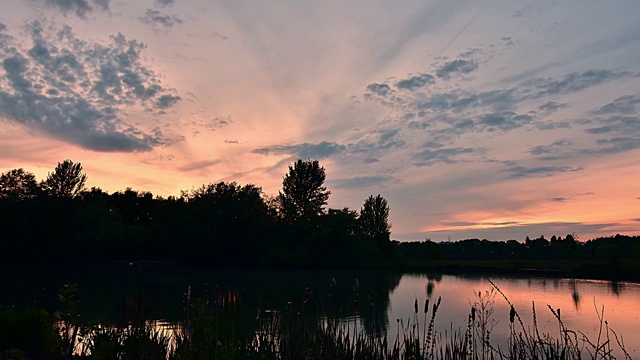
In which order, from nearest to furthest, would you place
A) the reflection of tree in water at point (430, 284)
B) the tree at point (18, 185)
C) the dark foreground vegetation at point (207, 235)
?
1. the reflection of tree in water at point (430, 284)
2. the dark foreground vegetation at point (207, 235)
3. the tree at point (18, 185)

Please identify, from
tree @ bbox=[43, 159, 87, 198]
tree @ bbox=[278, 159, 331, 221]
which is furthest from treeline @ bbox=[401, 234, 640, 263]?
tree @ bbox=[43, 159, 87, 198]

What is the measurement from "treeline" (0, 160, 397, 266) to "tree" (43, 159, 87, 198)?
132mm

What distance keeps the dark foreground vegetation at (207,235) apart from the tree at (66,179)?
0.13 meters

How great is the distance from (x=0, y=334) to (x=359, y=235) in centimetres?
6442

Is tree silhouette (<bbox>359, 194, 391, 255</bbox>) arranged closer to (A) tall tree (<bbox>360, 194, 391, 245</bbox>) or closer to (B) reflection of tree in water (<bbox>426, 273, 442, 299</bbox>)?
(A) tall tree (<bbox>360, 194, 391, 245</bbox>)

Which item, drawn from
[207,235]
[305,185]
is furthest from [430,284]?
[305,185]

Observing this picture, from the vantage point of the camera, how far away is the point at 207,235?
66.7 metres

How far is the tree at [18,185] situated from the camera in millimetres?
69062

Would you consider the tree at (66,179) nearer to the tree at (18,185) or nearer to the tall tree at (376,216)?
the tree at (18,185)

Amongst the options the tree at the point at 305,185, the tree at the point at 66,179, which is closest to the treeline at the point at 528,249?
the tree at the point at 305,185

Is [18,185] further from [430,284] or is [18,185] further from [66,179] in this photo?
[430,284]

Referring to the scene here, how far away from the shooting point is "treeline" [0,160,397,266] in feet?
204

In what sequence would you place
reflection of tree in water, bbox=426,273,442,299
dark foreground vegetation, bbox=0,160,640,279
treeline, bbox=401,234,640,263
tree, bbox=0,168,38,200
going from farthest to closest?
treeline, bbox=401,234,640,263 → tree, bbox=0,168,38,200 → dark foreground vegetation, bbox=0,160,640,279 → reflection of tree in water, bbox=426,273,442,299

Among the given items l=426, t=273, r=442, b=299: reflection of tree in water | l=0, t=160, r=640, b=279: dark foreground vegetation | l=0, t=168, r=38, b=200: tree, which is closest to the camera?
l=426, t=273, r=442, b=299: reflection of tree in water
